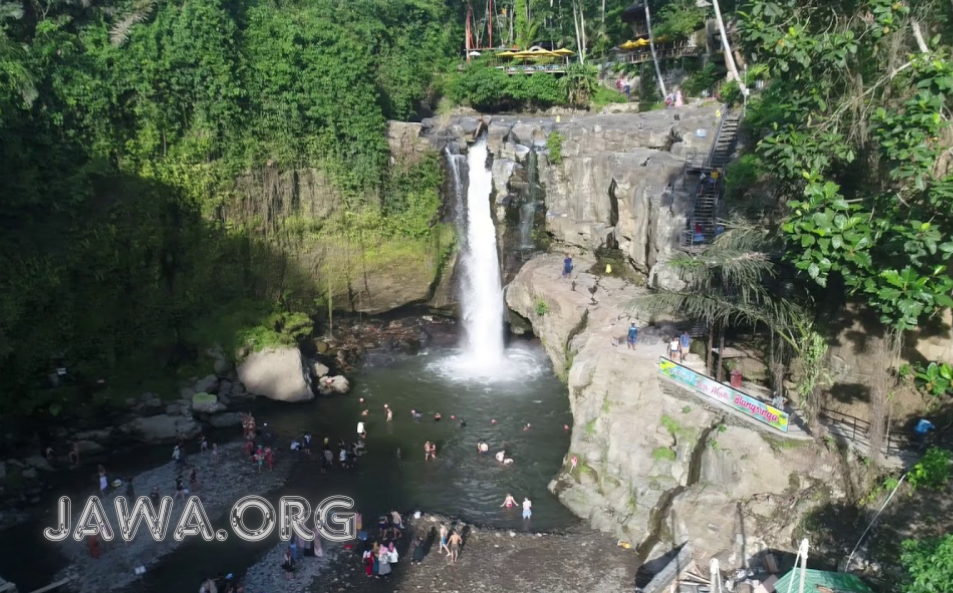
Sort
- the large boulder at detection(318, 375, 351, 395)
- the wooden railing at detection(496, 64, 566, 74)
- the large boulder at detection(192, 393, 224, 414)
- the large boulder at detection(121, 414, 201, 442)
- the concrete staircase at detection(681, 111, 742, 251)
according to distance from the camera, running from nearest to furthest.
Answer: the concrete staircase at detection(681, 111, 742, 251)
the large boulder at detection(121, 414, 201, 442)
the large boulder at detection(192, 393, 224, 414)
the large boulder at detection(318, 375, 351, 395)
the wooden railing at detection(496, 64, 566, 74)

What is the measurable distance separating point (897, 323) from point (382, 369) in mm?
24896

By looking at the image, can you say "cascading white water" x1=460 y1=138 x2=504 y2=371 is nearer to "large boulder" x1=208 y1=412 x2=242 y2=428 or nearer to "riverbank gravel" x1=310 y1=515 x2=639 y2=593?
"large boulder" x1=208 y1=412 x2=242 y2=428

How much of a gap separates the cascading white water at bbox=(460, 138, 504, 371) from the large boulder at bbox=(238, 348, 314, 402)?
31.4 ft

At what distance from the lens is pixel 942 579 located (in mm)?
10445

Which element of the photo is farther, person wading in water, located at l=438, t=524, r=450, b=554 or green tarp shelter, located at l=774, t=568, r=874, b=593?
person wading in water, located at l=438, t=524, r=450, b=554

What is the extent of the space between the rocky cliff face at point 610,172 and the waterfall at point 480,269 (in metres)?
1.12

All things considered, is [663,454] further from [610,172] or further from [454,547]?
[610,172]

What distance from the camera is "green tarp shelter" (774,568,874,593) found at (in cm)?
1425

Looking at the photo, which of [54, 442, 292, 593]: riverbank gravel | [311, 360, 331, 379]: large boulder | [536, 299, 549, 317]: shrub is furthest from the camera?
[311, 360, 331, 379]: large boulder

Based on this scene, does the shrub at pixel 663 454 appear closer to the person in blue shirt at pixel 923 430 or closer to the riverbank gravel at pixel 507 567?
the riverbank gravel at pixel 507 567

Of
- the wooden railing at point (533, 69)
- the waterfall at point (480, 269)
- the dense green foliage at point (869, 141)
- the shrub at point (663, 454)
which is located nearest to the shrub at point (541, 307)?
the waterfall at point (480, 269)

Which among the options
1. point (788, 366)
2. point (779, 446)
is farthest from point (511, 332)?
point (779, 446)

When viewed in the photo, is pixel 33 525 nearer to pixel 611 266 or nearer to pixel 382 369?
pixel 382 369
